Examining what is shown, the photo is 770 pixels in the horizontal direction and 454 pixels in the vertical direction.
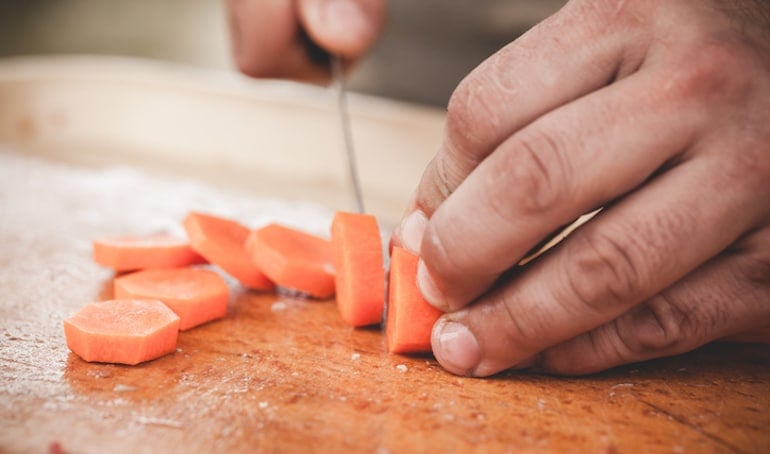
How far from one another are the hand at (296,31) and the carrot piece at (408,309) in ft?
3.96

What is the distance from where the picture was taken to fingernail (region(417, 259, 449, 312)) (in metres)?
1.17

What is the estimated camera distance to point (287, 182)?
2990mm

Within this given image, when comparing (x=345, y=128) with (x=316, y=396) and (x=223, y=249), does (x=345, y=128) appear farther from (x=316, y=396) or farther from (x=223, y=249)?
(x=316, y=396)

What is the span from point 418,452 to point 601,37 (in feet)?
2.20

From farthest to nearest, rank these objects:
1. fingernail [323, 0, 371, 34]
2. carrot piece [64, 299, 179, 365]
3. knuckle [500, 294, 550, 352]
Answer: fingernail [323, 0, 371, 34], carrot piece [64, 299, 179, 365], knuckle [500, 294, 550, 352]

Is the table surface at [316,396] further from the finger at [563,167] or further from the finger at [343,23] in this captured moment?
the finger at [343,23]

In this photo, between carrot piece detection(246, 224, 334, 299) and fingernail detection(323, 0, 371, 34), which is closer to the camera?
carrot piece detection(246, 224, 334, 299)

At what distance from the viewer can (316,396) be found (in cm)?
110

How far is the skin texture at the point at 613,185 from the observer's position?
0.96 metres

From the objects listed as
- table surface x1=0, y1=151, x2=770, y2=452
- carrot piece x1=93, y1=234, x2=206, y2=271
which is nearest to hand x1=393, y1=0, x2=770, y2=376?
table surface x1=0, y1=151, x2=770, y2=452

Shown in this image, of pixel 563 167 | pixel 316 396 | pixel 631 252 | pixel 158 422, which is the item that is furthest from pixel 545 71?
pixel 158 422

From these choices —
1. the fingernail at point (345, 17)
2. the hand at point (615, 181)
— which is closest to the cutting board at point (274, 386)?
the hand at point (615, 181)

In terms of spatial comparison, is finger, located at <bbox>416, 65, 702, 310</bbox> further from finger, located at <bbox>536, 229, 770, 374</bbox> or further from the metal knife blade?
the metal knife blade

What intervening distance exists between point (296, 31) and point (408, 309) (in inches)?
64.5
